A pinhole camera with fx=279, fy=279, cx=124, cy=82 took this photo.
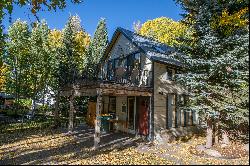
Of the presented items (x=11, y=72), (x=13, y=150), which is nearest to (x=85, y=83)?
(x=13, y=150)

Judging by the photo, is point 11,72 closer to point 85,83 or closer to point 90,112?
point 90,112

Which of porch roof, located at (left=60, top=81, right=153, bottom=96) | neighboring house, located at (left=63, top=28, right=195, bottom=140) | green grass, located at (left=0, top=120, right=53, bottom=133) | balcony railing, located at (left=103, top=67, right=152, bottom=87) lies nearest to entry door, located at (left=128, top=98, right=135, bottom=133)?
neighboring house, located at (left=63, top=28, right=195, bottom=140)

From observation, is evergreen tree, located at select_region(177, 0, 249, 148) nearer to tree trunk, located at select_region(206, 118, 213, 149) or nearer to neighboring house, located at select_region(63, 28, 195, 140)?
tree trunk, located at select_region(206, 118, 213, 149)

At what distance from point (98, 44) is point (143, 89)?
96.9 ft

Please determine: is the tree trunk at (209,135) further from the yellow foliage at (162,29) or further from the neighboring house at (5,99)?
the yellow foliage at (162,29)

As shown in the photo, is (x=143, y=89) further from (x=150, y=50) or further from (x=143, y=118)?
→ (x=150, y=50)

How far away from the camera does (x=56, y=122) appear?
26062mm

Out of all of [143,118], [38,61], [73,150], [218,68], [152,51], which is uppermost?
[38,61]

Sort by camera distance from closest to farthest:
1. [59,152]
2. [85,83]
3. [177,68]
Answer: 1. [59,152]
2. [85,83]
3. [177,68]

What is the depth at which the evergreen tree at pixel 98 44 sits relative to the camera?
42.7 m

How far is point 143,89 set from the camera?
62.7ft

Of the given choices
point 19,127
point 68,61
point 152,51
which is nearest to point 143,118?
point 152,51

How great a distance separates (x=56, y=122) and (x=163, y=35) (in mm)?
33164

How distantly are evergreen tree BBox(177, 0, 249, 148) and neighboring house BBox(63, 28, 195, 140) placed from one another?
1800 millimetres
